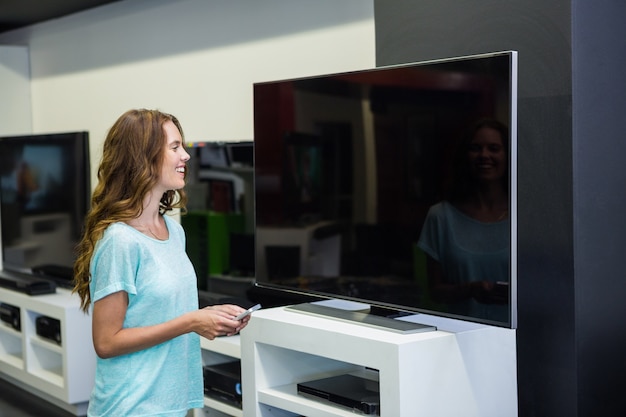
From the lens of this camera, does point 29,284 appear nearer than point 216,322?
No

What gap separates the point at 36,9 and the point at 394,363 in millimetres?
3654

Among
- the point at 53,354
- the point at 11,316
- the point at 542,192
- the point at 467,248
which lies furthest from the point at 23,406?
the point at 542,192

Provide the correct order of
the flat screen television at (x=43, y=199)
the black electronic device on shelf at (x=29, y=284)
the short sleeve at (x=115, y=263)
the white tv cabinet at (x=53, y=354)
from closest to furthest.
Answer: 1. the short sleeve at (x=115, y=263)
2. the white tv cabinet at (x=53, y=354)
3. the black electronic device on shelf at (x=29, y=284)
4. the flat screen television at (x=43, y=199)

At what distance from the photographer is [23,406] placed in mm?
4613

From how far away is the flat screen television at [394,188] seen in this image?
7.62 feet

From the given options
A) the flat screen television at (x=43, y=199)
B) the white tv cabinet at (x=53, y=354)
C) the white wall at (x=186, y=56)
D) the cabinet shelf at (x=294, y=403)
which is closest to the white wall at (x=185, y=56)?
the white wall at (x=186, y=56)

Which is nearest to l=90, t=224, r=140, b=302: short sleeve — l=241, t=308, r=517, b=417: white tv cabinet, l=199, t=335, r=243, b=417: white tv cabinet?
l=241, t=308, r=517, b=417: white tv cabinet

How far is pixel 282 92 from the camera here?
2.96 metres

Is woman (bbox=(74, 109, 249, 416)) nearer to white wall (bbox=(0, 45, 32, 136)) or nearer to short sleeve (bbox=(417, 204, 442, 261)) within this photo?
short sleeve (bbox=(417, 204, 442, 261))

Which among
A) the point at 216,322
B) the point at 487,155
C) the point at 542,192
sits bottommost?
the point at 216,322

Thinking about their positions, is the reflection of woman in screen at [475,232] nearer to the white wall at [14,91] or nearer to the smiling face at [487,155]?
the smiling face at [487,155]

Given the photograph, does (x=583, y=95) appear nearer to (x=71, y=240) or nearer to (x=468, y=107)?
(x=468, y=107)

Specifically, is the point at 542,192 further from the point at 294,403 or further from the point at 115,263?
the point at 115,263

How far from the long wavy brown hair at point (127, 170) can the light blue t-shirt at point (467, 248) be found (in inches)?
30.8
